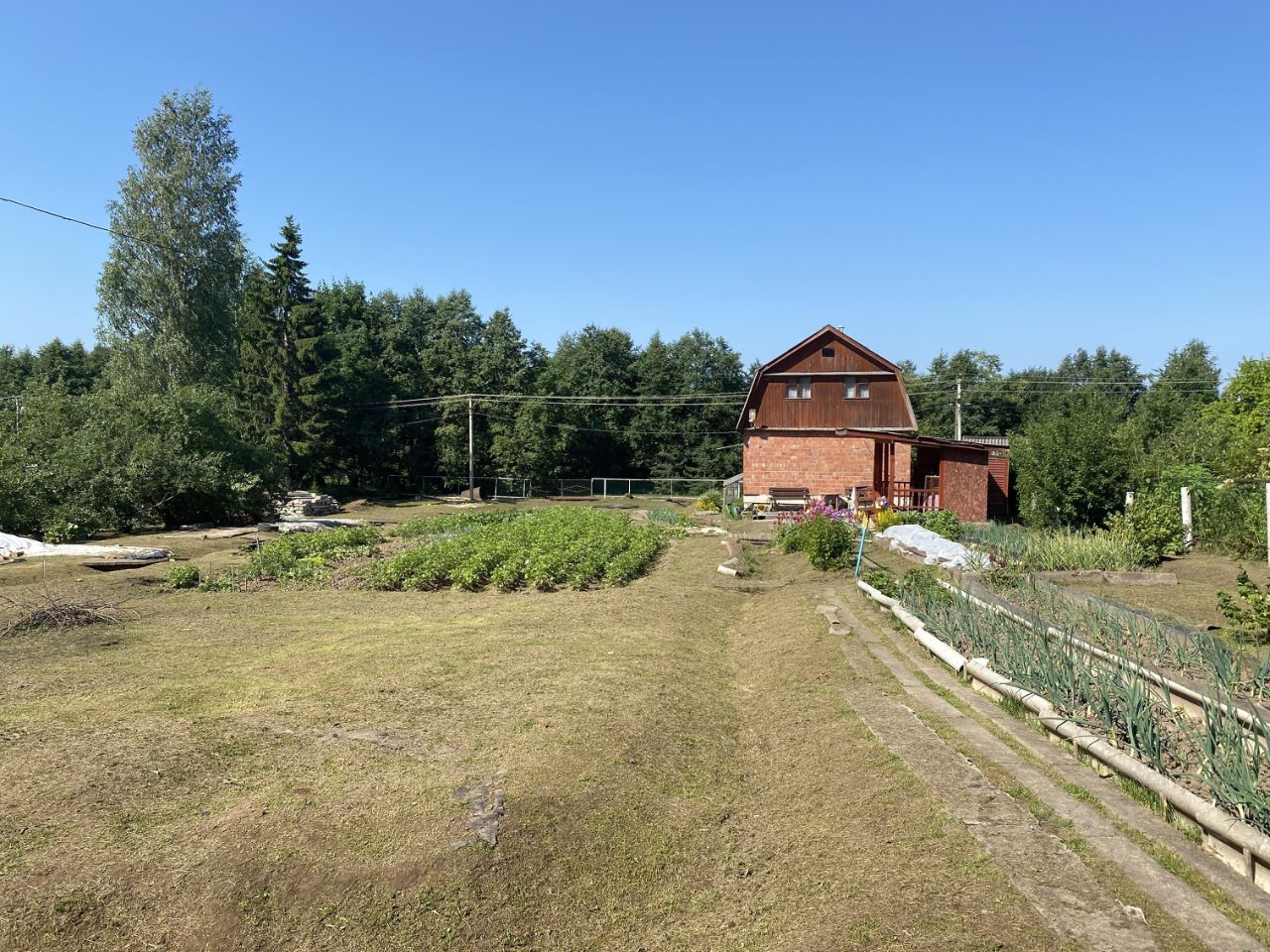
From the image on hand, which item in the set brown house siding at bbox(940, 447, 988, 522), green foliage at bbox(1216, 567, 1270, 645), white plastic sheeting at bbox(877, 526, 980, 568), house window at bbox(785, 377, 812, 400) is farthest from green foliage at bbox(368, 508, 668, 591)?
house window at bbox(785, 377, 812, 400)

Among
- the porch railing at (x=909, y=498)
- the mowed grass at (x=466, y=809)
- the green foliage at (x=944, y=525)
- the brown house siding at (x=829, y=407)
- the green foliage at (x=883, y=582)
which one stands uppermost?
the brown house siding at (x=829, y=407)

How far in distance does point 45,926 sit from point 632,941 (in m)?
2.71

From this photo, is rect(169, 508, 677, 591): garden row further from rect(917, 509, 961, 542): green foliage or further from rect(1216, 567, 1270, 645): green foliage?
rect(1216, 567, 1270, 645): green foliage

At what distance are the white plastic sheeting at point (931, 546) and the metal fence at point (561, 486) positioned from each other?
3146 cm

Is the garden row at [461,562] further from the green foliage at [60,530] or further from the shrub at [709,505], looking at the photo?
the shrub at [709,505]

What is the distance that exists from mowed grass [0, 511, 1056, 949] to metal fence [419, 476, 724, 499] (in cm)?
4032

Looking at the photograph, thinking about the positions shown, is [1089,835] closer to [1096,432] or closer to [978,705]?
[978,705]

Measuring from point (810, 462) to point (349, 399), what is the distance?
28.1 metres

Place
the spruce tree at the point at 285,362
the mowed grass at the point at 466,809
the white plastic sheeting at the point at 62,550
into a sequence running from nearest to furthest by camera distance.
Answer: the mowed grass at the point at 466,809, the white plastic sheeting at the point at 62,550, the spruce tree at the point at 285,362

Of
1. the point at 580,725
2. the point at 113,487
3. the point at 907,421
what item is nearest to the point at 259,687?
the point at 580,725

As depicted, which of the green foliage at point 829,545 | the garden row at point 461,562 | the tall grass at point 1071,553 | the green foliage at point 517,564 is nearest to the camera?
the tall grass at point 1071,553

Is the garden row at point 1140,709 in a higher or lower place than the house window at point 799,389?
lower

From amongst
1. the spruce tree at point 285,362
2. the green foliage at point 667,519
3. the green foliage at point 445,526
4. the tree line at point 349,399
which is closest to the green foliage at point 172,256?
the tree line at point 349,399

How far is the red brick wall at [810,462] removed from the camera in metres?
33.6
